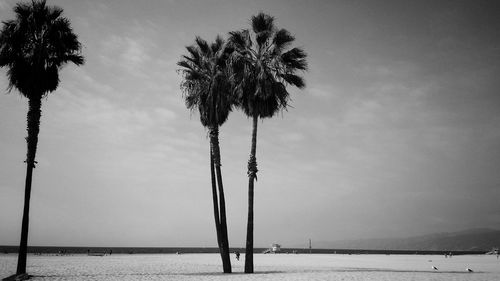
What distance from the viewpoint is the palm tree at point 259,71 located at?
82.5ft

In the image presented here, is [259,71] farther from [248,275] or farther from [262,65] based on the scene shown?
[248,275]

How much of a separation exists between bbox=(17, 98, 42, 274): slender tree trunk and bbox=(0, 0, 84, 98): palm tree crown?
32.7 inches

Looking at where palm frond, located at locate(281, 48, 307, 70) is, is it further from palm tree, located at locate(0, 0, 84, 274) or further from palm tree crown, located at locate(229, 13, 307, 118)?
palm tree, located at locate(0, 0, 84, 274)

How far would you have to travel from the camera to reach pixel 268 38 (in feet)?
84.0

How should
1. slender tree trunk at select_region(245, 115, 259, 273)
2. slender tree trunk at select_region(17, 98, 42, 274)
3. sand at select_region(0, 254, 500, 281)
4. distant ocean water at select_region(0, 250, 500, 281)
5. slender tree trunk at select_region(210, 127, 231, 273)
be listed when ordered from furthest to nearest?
slender tree trunk at select_region(210, 127, 231, 273) < slender tree trunk at select_region(245, 115, 259, 273) < sand at select_region(0, 254, 500, 281) < distant ocean water at select_region(0, 250, 500, 281) < slender tree trunk at select_region(17, 98, 42, 274)

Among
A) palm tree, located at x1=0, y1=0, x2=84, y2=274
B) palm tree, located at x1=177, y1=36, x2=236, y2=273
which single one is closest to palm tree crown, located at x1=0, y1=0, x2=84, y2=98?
palm tree, located at x1=0, y1=0, x2=84, y2=274

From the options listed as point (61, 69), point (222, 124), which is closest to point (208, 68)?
point (222, 124)

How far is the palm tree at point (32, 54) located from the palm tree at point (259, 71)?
1041 centimetres

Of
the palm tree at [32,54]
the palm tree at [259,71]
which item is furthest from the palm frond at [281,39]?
the palm tree at [32,54]

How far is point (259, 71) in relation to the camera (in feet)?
83.5

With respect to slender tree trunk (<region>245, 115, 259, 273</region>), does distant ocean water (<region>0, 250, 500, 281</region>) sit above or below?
below

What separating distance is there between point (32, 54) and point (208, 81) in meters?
10.4

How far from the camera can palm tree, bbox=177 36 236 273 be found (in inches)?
1000

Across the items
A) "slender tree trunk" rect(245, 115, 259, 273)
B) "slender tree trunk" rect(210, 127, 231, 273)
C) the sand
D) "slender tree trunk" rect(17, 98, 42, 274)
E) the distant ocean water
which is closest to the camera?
"slender tree trunk" rect(17, 98, 42, 274)
